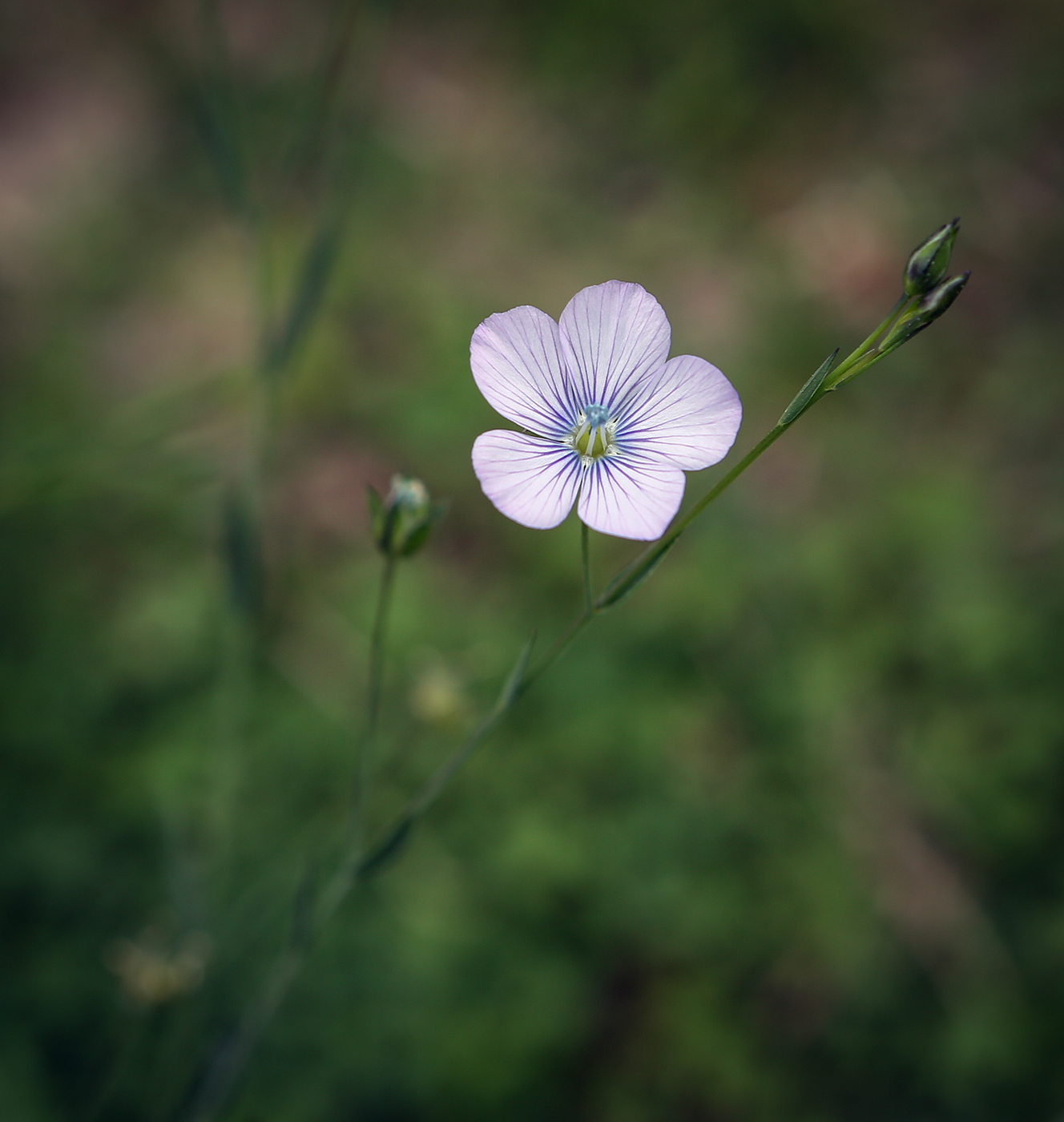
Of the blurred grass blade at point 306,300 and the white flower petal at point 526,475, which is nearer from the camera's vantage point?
the white flower petal at point 526,475

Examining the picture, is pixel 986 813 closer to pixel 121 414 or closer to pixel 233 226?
pixel 121 414

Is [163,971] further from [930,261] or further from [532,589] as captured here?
[930,261]

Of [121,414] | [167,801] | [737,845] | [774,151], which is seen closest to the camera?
[167,801]

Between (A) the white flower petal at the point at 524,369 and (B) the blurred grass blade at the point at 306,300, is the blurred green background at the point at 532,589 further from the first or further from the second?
A: (A) the white flower petal at the point at 524,369

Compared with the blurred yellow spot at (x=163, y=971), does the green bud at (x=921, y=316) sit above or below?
above

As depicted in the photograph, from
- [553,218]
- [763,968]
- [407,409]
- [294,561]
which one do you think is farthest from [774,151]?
[763,968]

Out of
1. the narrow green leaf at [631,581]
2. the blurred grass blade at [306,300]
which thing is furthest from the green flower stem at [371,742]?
the blurred grass blade at [306,300]

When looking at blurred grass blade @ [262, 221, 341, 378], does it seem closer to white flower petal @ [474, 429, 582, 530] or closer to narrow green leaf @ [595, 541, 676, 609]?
white flower petal @ [474, 429, 582, 530]

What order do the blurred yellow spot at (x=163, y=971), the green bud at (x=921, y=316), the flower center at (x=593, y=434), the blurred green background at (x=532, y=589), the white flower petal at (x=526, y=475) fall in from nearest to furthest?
the green bud at (x=921, y=316) → the white flower petal at (x=526, y=475) → the flower center at (x=593, y=434) → the blurred yellow spot at (x=163, y=971) → the blurred green background at (x=532, y=589)
